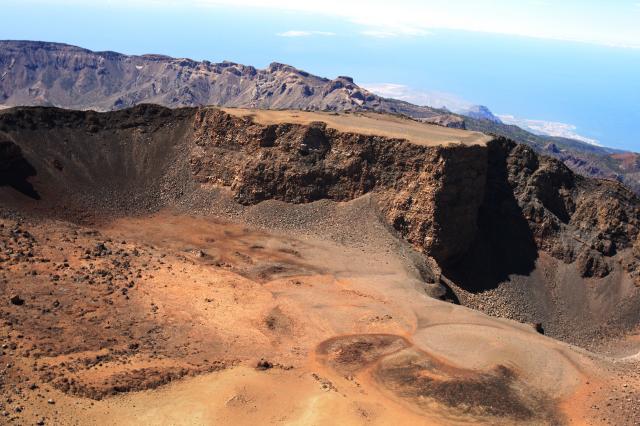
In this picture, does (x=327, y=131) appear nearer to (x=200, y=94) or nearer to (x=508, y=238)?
(x=508, y=238)

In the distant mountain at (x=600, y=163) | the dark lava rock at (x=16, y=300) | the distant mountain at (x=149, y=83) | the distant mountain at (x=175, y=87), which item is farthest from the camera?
the distant mountain at (x=149, y=83)

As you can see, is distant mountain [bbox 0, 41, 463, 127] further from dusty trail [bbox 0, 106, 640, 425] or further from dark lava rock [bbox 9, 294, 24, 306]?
dark lava rock [bbox 9, 294, 24, 306]

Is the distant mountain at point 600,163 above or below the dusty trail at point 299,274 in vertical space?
above

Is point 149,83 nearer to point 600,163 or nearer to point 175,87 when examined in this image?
point 175,87

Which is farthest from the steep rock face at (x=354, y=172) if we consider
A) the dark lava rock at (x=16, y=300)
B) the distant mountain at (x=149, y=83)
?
the distant mountain at (x=149, y=83)

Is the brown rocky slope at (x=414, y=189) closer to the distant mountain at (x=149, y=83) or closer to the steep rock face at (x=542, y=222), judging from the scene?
the steep rock face at (x=542, y=222)
